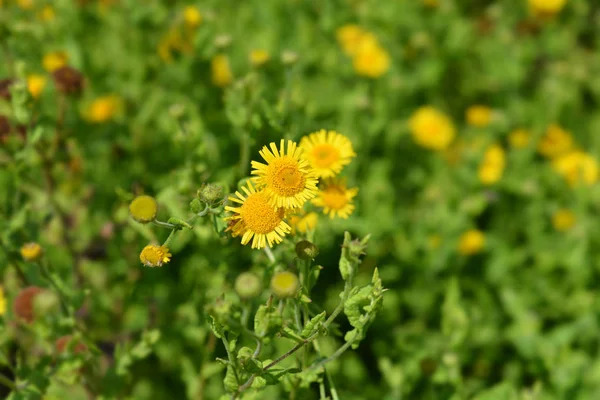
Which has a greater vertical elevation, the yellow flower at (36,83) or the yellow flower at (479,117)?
the yellow flower at (36,83)

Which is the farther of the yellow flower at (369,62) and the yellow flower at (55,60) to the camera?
the yellow flower at (369,62)

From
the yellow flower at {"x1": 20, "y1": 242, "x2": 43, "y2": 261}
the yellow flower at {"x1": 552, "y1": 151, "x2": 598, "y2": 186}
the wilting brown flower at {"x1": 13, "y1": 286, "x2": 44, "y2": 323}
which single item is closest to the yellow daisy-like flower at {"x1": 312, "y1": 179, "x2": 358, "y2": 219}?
the yellow flower at {"x1": 20, "y1": 242, "x2": 43, "y2": 261}

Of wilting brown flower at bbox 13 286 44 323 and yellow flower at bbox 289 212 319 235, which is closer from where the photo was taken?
yellow flower at bbox 289 212 319 235

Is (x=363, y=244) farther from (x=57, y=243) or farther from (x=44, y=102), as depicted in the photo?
(x=44, y=102)

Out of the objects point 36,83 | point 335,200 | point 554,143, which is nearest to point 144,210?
point 335,200

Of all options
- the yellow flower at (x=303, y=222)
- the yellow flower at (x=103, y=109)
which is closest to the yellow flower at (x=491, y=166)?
the yellow flower at (x=303, y=222)

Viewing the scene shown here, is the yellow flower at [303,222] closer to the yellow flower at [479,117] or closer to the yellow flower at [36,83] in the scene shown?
the yellow flower at [36,83]

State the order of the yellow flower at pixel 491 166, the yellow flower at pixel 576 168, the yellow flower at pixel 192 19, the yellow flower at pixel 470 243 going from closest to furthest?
the yellow flower at pixel 192 19 < the yellow flower at pixel 470 243 < the yellow flower at pixel 491 166 < the yellow flower at pixel 576 168

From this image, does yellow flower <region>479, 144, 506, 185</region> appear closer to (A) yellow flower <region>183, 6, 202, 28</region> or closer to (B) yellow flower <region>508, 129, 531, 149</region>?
(B) yellow flower <region>508, 129, 531, 149</region>
